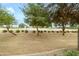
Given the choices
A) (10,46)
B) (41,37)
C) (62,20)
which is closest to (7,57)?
(10,46)

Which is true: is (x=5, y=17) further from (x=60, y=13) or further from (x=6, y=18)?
(x=60, y=13)

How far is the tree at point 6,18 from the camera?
3.54m

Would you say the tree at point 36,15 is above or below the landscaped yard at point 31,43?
above

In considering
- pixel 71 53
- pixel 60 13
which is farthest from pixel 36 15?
pixel 71 53

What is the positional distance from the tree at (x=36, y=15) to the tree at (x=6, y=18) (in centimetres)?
12

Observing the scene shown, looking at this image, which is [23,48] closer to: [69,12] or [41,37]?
[41,37]

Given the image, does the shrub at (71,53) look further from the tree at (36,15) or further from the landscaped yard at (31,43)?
the tree at (36,15)

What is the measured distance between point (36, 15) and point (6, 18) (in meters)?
0.25

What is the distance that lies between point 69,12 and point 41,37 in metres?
0.31

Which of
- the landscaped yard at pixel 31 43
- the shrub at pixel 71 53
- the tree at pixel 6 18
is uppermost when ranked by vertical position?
the tree at pixel 6 18

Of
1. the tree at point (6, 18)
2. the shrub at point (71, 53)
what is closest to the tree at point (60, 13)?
the shrub at point (71, 53)

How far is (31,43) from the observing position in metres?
3.55

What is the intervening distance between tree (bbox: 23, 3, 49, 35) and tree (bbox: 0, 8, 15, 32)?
122mm

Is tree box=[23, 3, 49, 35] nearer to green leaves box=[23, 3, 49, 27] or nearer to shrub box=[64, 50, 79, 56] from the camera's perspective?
green leaves box=[23, 3, 49, 27]
